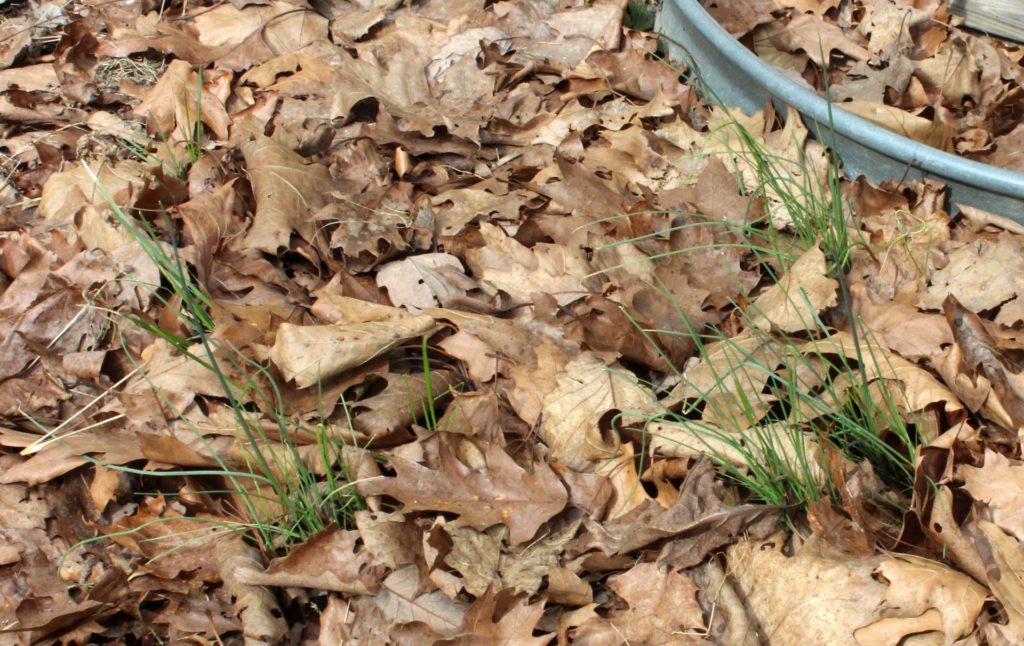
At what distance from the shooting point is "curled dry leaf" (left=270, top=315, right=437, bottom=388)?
2.14 m

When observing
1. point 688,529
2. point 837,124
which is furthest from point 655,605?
point 837,124

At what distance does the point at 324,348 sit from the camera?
85.0 inches

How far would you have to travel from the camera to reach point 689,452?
2020 millimetres

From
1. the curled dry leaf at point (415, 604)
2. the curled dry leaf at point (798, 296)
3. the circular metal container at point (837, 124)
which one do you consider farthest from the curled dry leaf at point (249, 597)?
the circular metal container at point (837, 124)

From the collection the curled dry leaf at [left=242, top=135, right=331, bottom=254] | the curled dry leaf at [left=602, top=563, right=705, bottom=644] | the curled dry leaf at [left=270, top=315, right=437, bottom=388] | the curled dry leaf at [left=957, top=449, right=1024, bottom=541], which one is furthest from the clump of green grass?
the curled dry leaf at [left=242, top=135, right=331, bottom=254]

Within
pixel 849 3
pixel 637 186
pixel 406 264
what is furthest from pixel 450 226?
pixel 849 3

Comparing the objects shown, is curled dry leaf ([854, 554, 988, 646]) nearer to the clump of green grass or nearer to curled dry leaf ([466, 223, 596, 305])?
the clump of green grass

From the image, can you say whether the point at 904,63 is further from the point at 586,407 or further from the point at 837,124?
the point at 586,407

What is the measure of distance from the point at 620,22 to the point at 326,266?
141cm

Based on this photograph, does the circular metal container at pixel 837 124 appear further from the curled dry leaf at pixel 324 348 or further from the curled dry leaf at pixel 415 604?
the curled dry leaf at pixel 415 604

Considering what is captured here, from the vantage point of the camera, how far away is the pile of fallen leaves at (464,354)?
183cm

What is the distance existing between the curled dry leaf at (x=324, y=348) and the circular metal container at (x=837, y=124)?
1.16 m

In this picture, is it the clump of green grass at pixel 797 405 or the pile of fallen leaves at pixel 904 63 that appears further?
the pile of fallen leaves at pixel 904 63

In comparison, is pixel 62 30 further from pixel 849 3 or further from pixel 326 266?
pixel 849 3
